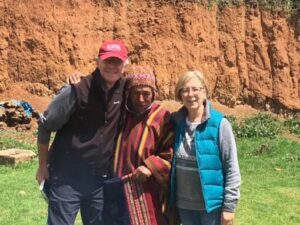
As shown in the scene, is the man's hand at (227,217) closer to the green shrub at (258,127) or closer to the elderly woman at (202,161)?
the elderly woman at (202,161)

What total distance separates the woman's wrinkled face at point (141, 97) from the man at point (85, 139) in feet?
0.40

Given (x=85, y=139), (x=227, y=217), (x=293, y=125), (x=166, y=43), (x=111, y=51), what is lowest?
(x=293, y=125)

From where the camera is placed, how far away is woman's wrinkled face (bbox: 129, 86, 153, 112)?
154 inches

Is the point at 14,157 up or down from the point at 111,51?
down

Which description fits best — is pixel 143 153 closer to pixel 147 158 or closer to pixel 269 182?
pixel 147 158

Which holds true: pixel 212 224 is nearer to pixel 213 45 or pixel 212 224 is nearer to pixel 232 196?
pixel 232 196

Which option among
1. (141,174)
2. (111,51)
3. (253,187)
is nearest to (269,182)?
(253,187)

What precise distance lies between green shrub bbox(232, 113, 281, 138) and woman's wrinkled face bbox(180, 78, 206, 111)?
415 inches

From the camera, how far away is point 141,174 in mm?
3895

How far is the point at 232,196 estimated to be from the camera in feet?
12.2

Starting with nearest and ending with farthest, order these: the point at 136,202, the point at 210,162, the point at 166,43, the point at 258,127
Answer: the point at 210,162, the point at 136,202, the point at 258,127, the point at 166,43

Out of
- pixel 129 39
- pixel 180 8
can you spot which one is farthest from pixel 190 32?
pixel 129 39

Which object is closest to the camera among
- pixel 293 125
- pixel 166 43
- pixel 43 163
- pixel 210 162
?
pixel 210 162

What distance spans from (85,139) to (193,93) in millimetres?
883
